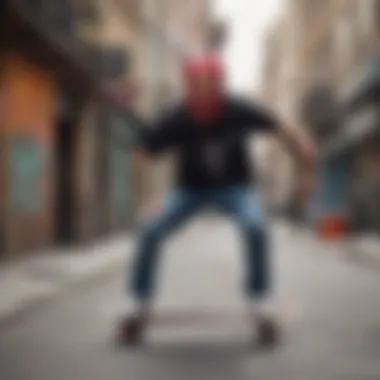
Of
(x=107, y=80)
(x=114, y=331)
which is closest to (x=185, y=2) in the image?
(x=107, y=80)

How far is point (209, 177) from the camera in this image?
269 inches

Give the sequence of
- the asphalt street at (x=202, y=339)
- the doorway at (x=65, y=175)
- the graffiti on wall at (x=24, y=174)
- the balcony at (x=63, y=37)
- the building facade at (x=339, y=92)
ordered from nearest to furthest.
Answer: the asphalt street at (x=202, y=339), the balcony at (x=63, y=37), the graffiti on wall at (x=24, y=174), the doorway at (x=65, y=175), the building facade at (x=339, y=92)

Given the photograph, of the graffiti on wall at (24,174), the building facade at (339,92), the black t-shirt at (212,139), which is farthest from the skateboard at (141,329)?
the building facade at (339,92)

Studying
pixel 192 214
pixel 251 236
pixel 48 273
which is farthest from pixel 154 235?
pixel 48 273

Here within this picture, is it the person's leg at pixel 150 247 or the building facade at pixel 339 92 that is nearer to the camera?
the person's leg at pixel 150 247

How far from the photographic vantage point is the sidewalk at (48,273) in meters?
→ 9.54

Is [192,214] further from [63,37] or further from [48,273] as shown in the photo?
[63,37]

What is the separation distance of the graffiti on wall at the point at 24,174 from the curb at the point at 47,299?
371 centimetres

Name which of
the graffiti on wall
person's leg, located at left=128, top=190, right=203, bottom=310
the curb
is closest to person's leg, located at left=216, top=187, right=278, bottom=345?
person's leg, located at left=128, top=190, right=203, bottom=310

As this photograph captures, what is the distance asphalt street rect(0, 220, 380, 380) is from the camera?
578 cm

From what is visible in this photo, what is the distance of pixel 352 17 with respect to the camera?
114 feet

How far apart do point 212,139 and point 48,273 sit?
7.18m

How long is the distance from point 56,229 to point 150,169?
1921 cm

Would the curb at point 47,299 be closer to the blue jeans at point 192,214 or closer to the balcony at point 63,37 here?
the blue jeans at point 192,214
